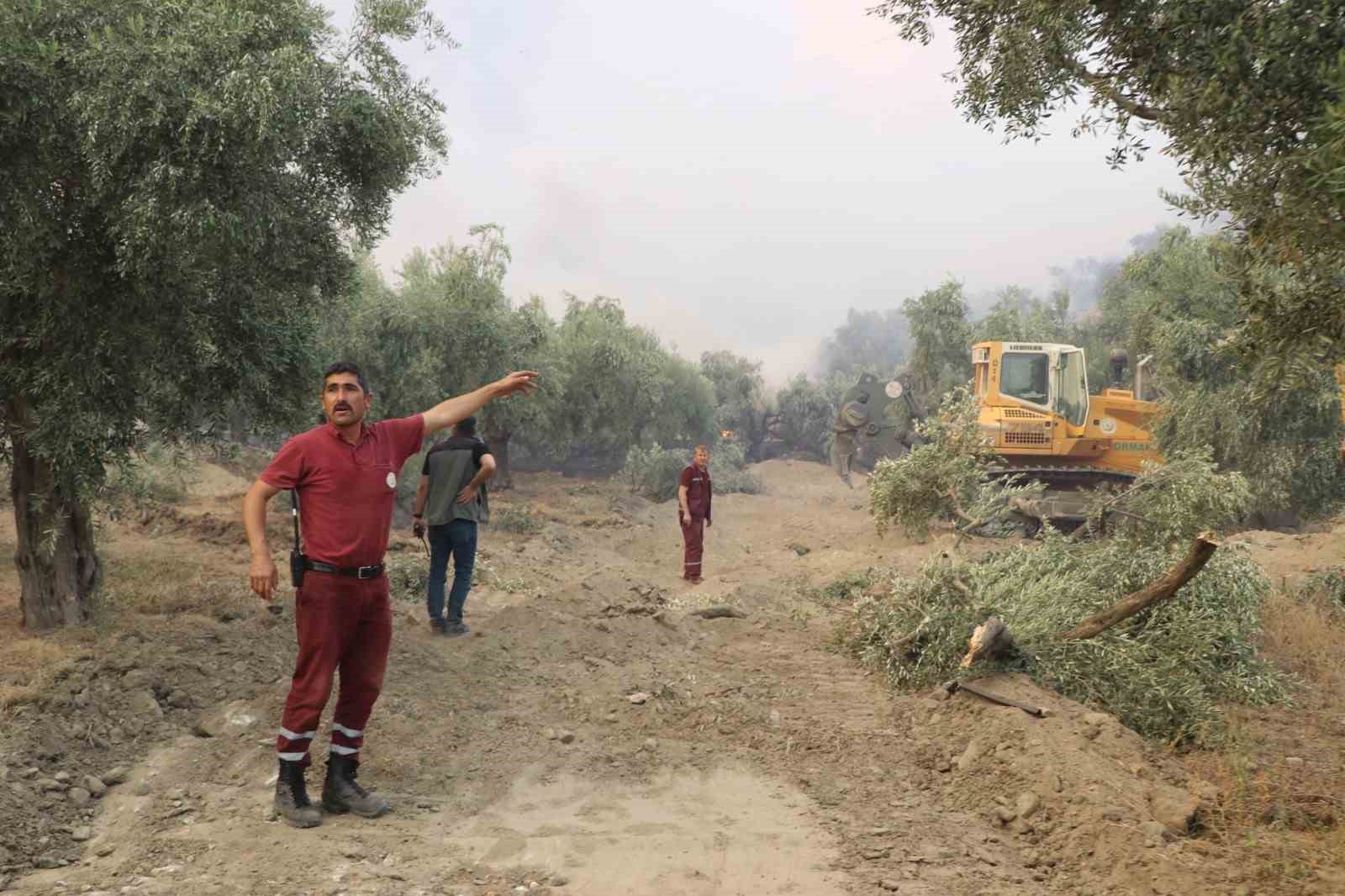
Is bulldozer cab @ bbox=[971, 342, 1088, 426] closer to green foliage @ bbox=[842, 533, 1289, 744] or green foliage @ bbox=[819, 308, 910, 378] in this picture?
green foliage @ bbox=[842, 533, 1289, 744]

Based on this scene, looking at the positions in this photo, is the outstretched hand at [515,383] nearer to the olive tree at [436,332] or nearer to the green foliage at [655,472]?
the olive tree at [436,332]

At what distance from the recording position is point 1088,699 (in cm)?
675

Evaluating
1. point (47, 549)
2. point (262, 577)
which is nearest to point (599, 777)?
point (262, 577)

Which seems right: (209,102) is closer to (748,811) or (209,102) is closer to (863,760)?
(748,811)

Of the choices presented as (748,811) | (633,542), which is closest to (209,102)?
(748,811)

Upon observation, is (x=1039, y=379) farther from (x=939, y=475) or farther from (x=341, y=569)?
(x=341, y=569)

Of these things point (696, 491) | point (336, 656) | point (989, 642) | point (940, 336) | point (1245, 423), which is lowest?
point (989, 642)

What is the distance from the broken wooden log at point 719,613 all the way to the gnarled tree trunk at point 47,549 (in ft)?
17.5

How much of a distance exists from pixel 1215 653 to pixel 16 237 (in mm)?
8486

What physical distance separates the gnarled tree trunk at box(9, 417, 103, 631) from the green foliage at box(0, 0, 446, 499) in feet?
1.27

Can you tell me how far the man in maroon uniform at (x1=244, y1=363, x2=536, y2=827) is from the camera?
4602 mm

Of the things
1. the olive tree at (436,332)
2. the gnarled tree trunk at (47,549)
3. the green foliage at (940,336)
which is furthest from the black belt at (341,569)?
the green foliage at (940,336)

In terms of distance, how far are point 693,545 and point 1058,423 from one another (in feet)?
26.0

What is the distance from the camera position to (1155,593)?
6.94 metres
